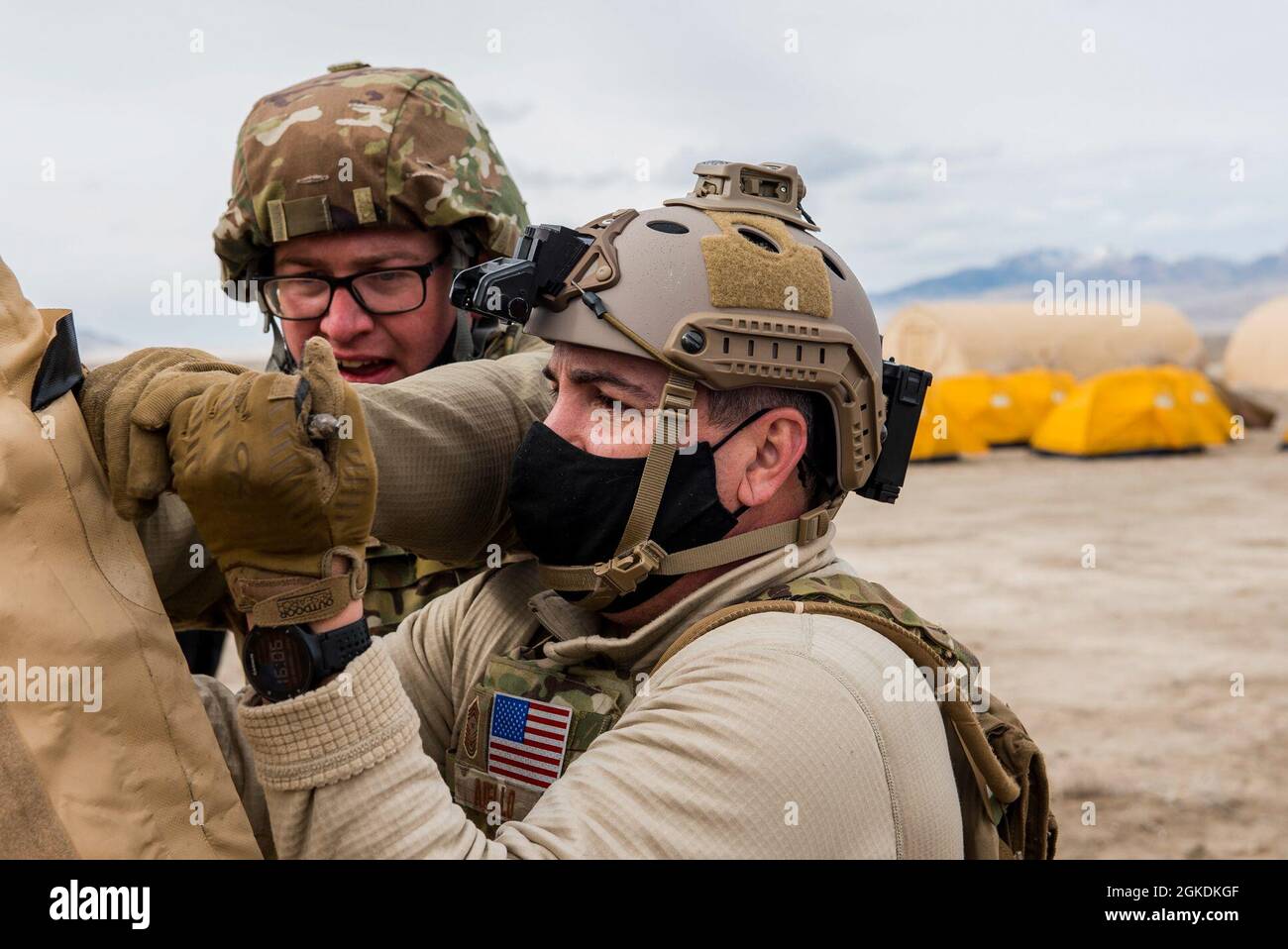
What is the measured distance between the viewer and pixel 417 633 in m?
3.17

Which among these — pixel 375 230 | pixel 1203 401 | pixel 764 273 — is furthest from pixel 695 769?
pixel 1203 401

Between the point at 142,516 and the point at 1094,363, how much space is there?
2525 centimetres

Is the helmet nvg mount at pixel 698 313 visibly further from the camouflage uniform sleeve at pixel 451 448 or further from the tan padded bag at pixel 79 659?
the tan padded bag at pixel 79 659

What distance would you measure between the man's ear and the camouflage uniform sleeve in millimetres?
498

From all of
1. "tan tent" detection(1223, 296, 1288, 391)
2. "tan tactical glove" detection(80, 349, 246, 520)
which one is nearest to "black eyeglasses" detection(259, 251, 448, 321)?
"tan tactical glove" detection(80, 349, 246, 520)

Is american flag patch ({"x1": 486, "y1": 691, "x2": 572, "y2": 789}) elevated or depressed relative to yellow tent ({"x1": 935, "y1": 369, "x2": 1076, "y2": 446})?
elevated

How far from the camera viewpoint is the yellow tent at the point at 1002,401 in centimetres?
2041

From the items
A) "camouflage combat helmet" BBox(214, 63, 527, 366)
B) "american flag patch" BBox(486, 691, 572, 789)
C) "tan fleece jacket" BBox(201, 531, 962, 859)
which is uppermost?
"camouflage combat helmet" BBox(214, 63, 527, 366)

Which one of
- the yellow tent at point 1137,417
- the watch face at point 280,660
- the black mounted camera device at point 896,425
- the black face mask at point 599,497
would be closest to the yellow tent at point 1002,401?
the yellow tent at point 1137,417

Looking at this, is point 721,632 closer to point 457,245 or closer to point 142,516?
point 142,516

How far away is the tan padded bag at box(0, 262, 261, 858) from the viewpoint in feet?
6.68

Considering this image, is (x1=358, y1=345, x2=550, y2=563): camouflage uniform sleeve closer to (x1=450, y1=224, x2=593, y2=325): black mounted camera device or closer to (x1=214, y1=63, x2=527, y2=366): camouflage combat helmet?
(x1=450, y1=224, x2=593, y2=325): black mounted camera device

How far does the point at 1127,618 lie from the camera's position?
10.1 meters

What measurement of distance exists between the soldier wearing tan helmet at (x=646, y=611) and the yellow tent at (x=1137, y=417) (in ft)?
56.3
